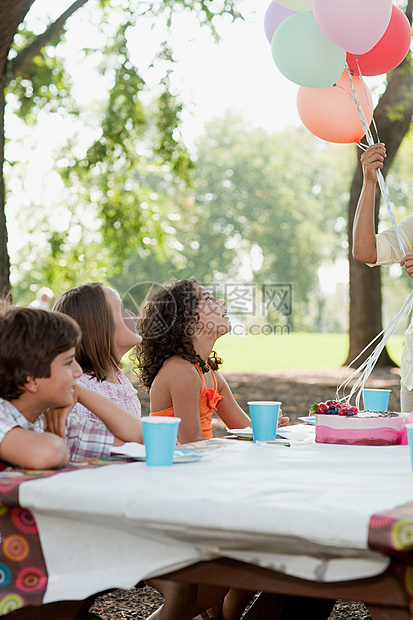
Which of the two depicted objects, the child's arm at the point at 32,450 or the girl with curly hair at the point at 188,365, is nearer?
the child's arm at the point at 32,450

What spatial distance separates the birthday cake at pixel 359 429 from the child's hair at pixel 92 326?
83 centimetres

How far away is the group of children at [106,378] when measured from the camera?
180 cm

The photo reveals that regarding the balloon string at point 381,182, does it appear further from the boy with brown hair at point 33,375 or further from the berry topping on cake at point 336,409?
the boy with brown hair at point 33,375

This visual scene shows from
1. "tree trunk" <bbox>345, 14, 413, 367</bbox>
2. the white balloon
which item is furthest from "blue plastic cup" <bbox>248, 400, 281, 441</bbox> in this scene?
"tree trunk" <bbox>345, 14, 413, 367</bbox>

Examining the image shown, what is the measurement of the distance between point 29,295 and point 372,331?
3402cm

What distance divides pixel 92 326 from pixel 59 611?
44.4 inches

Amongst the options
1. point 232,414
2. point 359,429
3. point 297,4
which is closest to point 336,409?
point 359,429

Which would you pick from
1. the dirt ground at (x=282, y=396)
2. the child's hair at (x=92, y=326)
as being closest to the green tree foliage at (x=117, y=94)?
the dirt ground at (x=282, y=396)

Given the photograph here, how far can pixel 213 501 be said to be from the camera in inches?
51.8

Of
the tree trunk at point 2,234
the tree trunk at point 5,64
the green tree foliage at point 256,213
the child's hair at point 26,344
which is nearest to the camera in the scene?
the child's hair at point 26,344

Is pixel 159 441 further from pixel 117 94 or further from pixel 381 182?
pixel 117 94

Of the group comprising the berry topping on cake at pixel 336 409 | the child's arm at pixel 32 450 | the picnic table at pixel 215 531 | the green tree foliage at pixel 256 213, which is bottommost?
the picnic table at pixel 215 531

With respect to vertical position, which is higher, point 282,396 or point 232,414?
point 232,414

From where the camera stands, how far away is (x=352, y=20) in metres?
2.88
